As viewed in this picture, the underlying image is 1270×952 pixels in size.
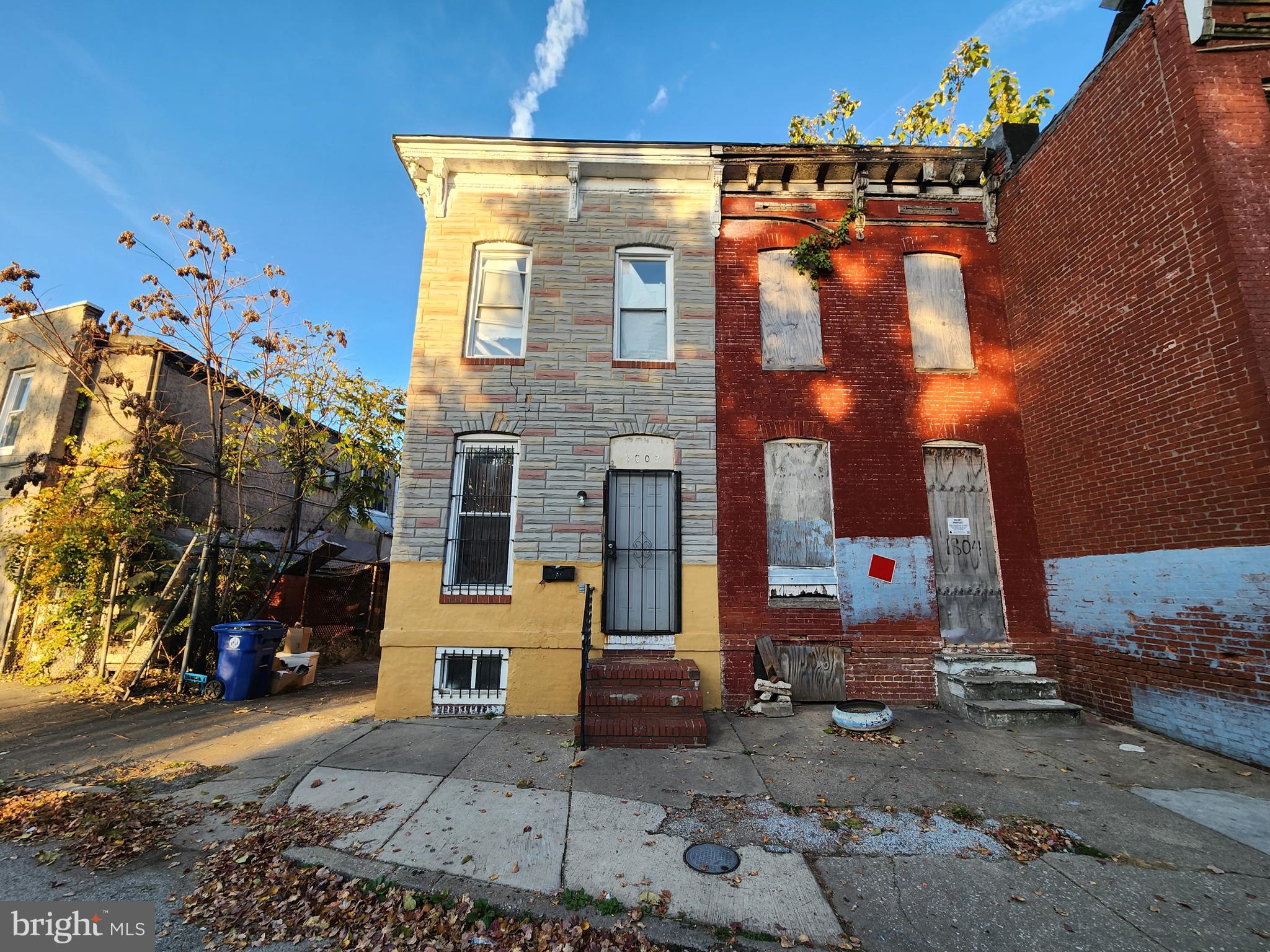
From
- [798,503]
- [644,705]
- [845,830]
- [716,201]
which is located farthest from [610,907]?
[716,201]

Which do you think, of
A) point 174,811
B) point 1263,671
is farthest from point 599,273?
point 1263,671

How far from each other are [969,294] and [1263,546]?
15.7 ft

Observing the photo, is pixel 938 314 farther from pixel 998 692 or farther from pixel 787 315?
pixel 998 692

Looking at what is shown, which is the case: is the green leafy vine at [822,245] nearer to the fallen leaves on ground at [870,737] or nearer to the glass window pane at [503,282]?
the glass window pane at [503,282]

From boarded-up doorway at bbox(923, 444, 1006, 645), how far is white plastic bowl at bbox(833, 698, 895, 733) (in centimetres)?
194

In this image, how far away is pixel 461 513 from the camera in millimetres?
7285

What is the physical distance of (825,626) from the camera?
707cm

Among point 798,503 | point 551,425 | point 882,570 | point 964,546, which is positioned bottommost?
point 882,570

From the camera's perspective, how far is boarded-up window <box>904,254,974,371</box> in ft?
26.3

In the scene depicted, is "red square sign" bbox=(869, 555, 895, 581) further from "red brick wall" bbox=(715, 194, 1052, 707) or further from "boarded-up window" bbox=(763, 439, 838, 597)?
"boarded-up window" bbox=(763, 439, 838, 597)

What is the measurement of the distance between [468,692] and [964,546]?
6967 millimetres

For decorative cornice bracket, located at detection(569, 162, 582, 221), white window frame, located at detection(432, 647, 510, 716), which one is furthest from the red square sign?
decorative cornice bracket, located at detection(569, 162, 582, 221)

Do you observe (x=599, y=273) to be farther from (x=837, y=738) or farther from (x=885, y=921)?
(x=885, y=921)

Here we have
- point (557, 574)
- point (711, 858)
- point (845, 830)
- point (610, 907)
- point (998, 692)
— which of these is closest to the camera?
point (610, 907)
